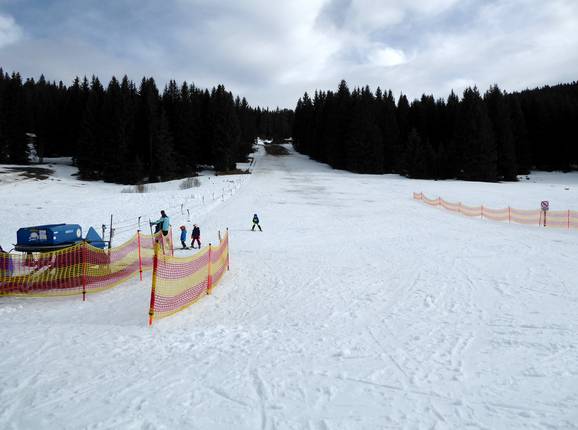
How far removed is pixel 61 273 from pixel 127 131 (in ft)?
166

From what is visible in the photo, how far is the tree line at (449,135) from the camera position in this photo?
59000 mm

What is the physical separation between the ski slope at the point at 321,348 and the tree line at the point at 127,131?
149 ft

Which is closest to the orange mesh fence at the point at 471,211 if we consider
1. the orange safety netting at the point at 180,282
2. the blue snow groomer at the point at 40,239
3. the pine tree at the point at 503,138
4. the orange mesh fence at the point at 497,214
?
the orange mesh fence at the point at 497,214

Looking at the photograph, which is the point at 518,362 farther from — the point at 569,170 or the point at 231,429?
the point at 569,170

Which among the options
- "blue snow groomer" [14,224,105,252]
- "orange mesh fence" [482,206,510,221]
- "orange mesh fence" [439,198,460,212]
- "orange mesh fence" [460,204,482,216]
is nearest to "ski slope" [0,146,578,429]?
"blue snow groomer" [14,224,105,252]

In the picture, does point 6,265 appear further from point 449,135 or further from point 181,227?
point 449,135

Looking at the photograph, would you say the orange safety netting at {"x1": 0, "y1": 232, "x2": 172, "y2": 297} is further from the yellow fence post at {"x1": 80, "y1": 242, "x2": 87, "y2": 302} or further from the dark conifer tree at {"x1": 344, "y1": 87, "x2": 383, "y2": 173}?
the dark conifer tree at {"x1": 344, "y1": 87, "x2": 383, "y2": 173}

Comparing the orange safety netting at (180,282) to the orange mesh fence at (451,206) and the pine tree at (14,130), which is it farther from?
the pine tree at (14,130)

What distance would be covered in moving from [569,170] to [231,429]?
83.7 meters

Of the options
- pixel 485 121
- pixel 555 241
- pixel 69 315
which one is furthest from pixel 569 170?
pixel 69 315

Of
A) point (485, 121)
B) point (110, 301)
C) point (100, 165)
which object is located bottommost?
point (110, 301)

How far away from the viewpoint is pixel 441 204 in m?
32.4

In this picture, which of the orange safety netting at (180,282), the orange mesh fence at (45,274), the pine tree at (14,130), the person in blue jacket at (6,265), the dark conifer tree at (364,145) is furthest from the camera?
the dark conifer tree at (364,145)

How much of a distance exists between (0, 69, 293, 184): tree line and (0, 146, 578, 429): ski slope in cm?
4527
